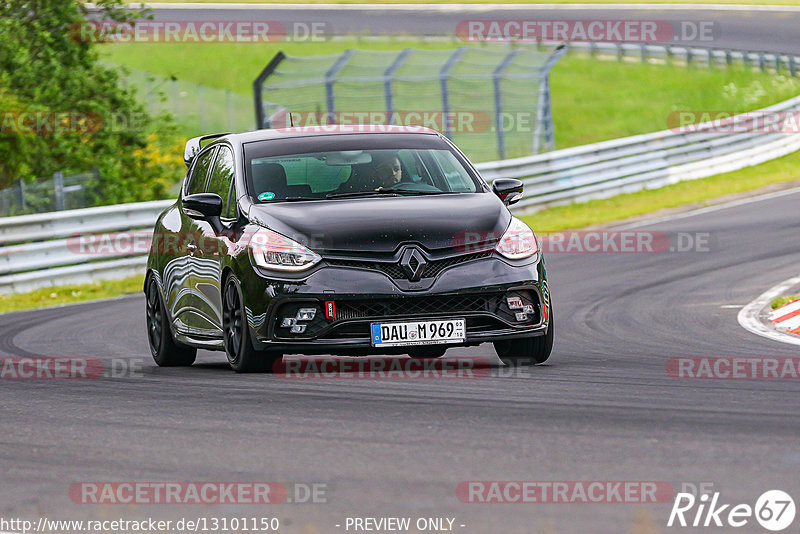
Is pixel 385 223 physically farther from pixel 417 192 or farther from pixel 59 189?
pixel 59 189

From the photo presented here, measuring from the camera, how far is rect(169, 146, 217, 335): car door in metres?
10.8

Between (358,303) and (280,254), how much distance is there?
599mm

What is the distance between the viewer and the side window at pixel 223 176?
10.6 metres

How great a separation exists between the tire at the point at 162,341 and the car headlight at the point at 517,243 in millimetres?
2998

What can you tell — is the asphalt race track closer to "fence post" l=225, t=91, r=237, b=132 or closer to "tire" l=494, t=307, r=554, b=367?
"tire" l=494, t=307, r=554, b=367

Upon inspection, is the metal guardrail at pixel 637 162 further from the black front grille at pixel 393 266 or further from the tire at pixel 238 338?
the black front grille at pixel 393 266

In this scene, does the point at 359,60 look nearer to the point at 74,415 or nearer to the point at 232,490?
the point at 74,415

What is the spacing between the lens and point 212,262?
1029 centimetres

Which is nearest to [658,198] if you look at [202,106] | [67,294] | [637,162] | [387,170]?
[637,162]

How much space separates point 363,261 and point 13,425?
2388 mm

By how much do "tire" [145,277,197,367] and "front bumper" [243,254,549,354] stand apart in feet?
7.12

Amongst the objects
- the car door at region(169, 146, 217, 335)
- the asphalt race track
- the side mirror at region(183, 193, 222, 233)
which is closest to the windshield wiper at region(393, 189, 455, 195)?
the side mirror at region(183, 193, 222, 233)

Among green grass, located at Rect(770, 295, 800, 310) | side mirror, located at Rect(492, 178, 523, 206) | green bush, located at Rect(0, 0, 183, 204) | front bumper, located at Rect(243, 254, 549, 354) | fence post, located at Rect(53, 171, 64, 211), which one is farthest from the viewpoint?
green bush, located at Rect(0, 0, 183, 204)

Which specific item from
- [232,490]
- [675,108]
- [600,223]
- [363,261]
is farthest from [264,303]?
[675,108]
